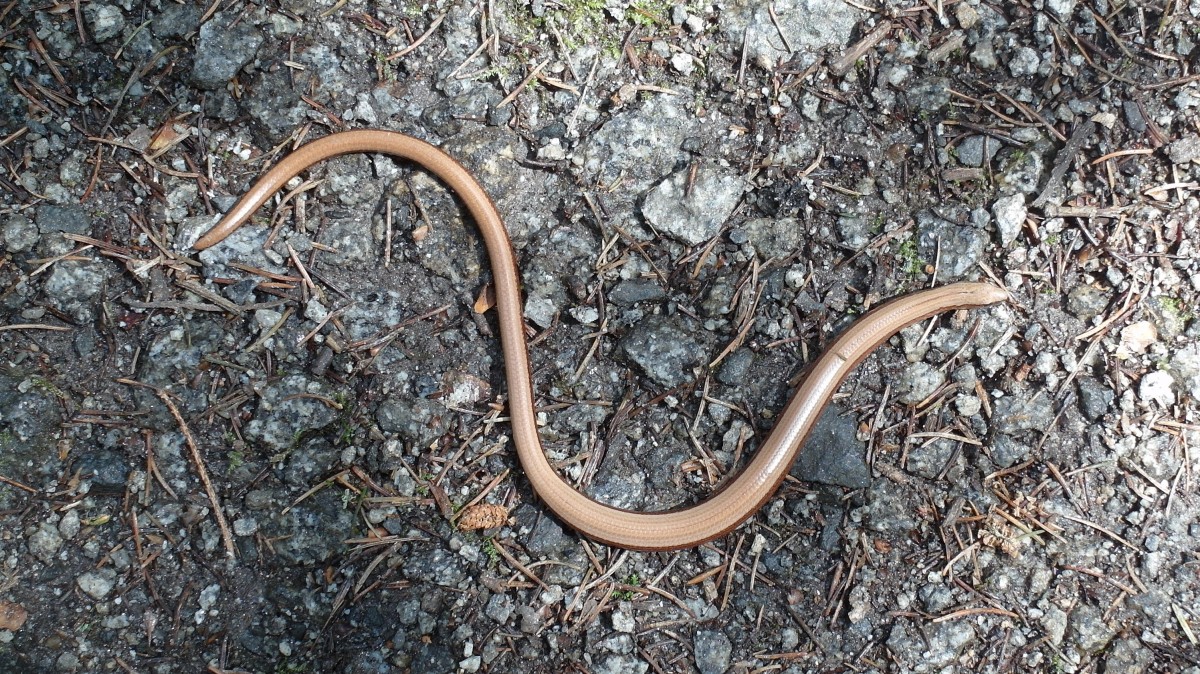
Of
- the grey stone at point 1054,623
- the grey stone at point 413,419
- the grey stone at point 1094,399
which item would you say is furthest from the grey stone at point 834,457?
the grey stone at point 413,419

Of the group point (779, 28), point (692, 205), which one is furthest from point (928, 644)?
point (779, 28)

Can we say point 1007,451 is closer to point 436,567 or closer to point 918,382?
point 918,382

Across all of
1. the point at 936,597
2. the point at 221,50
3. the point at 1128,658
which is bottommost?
the point at 1128,658

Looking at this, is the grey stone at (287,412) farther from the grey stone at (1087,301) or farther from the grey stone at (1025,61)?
the grey stone at (1025,61)

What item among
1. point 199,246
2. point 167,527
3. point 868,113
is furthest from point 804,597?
point 199,246

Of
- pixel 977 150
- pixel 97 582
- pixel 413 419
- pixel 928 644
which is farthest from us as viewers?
pixel 977 150

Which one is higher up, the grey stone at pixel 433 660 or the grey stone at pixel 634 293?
the grey stone at pixel 634 293
